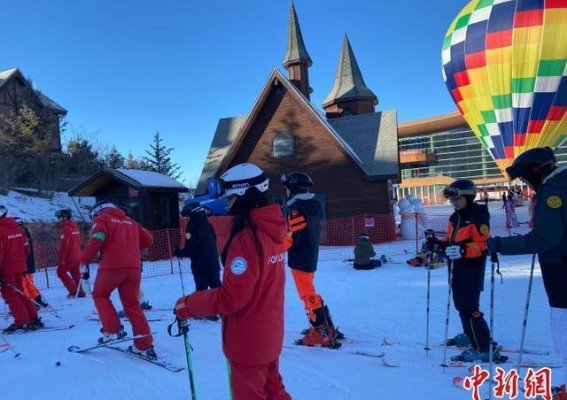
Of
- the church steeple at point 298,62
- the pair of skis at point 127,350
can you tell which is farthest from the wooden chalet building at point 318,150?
the pair of skis at point 127,350

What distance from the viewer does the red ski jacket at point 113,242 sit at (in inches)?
209

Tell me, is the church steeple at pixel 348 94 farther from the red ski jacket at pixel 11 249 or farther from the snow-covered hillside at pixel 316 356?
the red ski jacket at pixel 11 249

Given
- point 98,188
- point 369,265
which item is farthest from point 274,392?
point 98,188

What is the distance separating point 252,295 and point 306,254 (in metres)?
2.79

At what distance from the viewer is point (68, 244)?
397 inches

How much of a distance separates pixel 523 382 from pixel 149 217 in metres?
14.6

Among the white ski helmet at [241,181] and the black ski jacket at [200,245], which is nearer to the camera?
the white ski helmet at [241,181]

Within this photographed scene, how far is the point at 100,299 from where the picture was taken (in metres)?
5.39

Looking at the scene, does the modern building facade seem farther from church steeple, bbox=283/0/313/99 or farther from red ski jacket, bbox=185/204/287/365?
red ski jacket, bbox=185/204/287/365

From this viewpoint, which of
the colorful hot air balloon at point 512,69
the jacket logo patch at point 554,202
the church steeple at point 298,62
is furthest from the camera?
the church steeple at point 298,62

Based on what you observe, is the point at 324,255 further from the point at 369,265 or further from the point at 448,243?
the point at 448,243

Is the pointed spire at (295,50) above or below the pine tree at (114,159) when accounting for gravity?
above

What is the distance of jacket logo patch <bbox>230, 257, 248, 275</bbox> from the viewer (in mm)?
2691

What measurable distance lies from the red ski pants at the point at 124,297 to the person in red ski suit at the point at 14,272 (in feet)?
7.32
